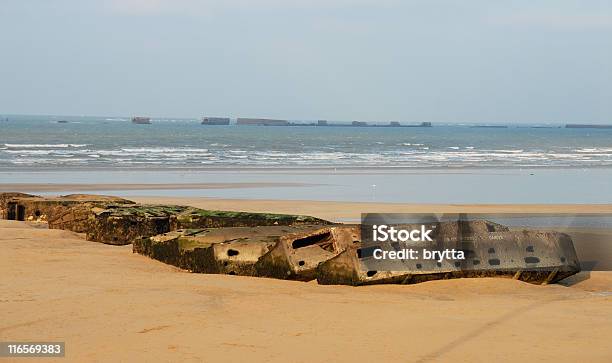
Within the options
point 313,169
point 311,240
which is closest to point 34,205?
point 311,240

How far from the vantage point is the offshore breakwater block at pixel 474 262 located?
30.5ft

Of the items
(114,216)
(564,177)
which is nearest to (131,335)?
(114,216)

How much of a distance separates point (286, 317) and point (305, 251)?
2.37 meters

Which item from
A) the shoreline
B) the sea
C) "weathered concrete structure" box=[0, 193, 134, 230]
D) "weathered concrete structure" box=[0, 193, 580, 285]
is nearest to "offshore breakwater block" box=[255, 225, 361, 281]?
"weathered concrete structure" box=[0, 193, 580, 285]

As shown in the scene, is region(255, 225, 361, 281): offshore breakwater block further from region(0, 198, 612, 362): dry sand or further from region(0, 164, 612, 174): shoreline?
region(0, 164, 612, 174): shoreline

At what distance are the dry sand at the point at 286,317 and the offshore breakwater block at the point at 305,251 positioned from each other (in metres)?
0.28

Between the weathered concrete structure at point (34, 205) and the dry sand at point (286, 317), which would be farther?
the weathered concrete structure at point (34, 205)

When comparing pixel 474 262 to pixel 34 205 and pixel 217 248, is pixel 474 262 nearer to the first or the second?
pixel 217 248

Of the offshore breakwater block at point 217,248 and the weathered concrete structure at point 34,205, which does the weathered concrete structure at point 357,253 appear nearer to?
the offshore breakwater block at point 217,248

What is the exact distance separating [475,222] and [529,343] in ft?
10.8

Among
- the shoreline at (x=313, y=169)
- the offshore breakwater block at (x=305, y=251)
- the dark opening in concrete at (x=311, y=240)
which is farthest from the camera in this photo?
the shoreline at (x=313, y=169)

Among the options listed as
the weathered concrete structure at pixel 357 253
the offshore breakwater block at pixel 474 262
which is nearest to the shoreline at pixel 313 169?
the weathered concrete structure at pixel 357 253

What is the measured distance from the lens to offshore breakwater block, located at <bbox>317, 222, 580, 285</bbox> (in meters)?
9.30

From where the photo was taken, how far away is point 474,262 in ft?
31.0
